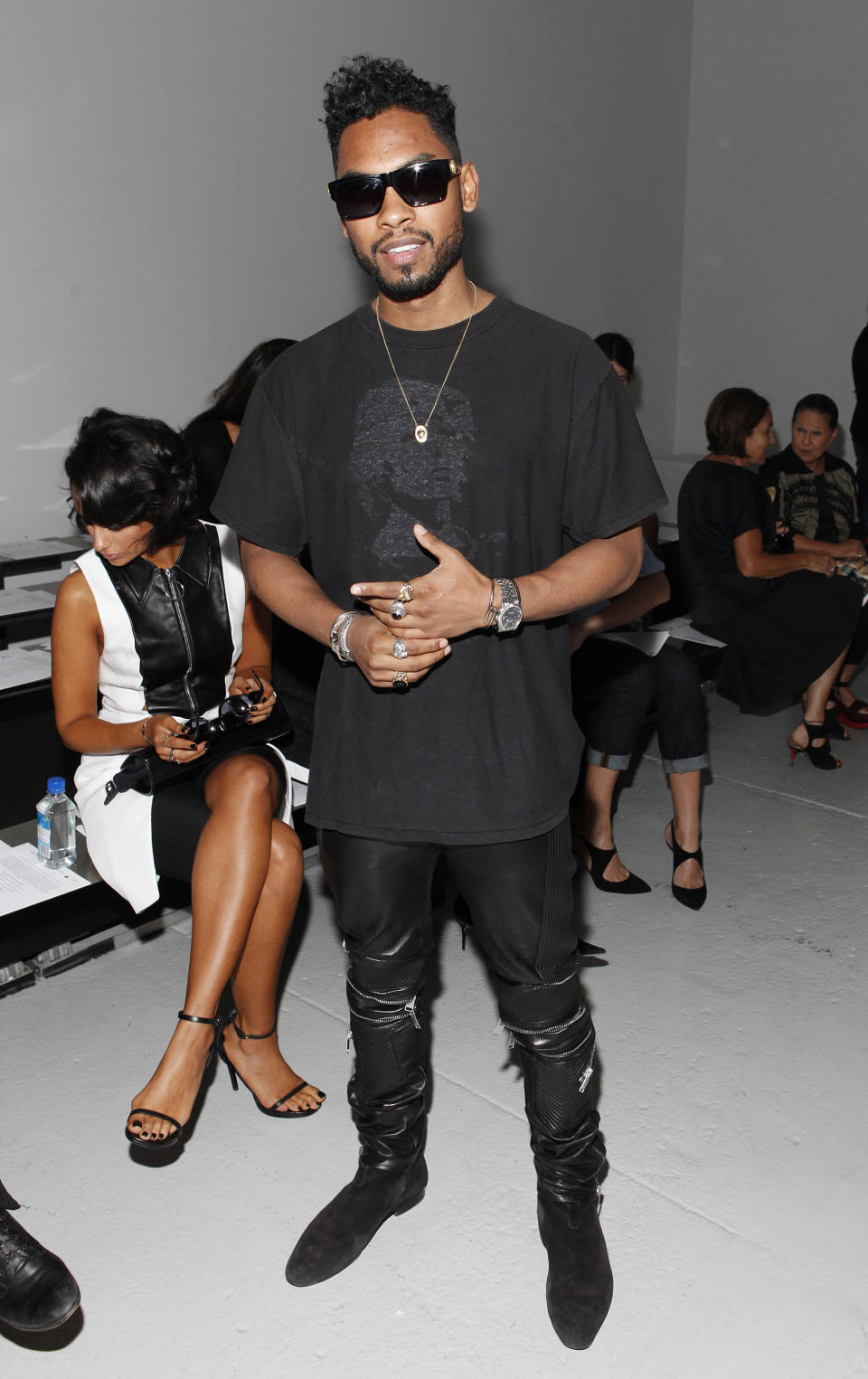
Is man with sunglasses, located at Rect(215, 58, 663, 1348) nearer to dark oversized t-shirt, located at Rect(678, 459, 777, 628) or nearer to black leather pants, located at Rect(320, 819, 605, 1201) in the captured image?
black leather pants, located at Rect(320, 819, 605, 1201)

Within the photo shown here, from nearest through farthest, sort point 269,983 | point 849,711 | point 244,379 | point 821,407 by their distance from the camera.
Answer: point 269,983, point 244,379, point 821,407, point 849,711

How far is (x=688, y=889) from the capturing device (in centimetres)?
294

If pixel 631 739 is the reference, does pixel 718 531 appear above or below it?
above

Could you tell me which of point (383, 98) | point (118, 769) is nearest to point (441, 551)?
point (383, 98)

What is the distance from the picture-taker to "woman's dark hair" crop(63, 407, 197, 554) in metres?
2.15

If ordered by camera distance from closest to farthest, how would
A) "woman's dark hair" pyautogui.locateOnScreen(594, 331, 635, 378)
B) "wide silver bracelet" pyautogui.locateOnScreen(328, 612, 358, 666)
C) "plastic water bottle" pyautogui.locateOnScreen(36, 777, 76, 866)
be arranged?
"wide silver bracelet" pyautogui.locateOnScreen(328, 612, 358, 666), "plastic water bottle" pyautogui.locateOnScreen(36, 777, 76, 866), "woman's dark hair" pyautogui.locateOnScreen(594, 331, 635, 378)

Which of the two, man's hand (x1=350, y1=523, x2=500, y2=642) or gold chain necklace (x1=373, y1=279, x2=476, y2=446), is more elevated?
gold chain necklace (x1=373, y1=279, x2=476, y2=446)

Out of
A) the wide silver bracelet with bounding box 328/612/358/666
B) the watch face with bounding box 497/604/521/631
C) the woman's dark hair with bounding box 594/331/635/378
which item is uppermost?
the woman's dark hair with bounding box 594/331/635/378

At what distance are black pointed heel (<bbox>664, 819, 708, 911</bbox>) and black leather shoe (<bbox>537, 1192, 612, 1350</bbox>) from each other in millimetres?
1250

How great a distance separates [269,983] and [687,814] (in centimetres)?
134

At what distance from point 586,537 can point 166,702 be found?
1.09 m

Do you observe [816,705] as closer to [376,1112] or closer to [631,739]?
[631,739]

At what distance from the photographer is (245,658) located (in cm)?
243

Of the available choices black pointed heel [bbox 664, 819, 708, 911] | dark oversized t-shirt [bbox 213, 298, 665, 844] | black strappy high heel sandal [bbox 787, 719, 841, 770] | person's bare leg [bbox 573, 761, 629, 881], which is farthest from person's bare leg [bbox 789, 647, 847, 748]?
dark oversized t-shirt [bbox 213, 298, 665, 844]
